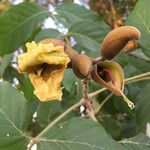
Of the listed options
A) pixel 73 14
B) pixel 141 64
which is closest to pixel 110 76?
pixel 141 64

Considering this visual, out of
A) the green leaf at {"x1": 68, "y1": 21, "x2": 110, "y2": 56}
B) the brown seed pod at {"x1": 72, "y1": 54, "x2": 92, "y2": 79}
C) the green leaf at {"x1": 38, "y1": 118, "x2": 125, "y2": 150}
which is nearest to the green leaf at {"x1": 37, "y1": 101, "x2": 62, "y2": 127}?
the green leaf at {"x1": 68, "y1": 21, "x2": 110, "y2": 56}

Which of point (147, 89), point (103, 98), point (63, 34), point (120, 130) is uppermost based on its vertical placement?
point (63, 34)

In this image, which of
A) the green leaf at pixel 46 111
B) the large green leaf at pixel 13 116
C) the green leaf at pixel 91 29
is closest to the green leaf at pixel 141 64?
the green leaf at pixel 91 29

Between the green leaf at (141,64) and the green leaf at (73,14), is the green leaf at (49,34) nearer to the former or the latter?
the green leaf at (73,14)

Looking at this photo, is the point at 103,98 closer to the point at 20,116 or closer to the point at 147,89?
the point at 147,89

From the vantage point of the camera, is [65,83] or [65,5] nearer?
[65,83]

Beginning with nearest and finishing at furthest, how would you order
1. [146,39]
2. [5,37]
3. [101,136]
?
1. [101,136]
2. [146,39]
3. [5,37]

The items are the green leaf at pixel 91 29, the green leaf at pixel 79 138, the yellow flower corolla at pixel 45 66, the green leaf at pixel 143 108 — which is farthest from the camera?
the green leaf at pixel 91 29

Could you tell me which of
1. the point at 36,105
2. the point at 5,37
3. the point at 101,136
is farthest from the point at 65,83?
the point at 101,136
